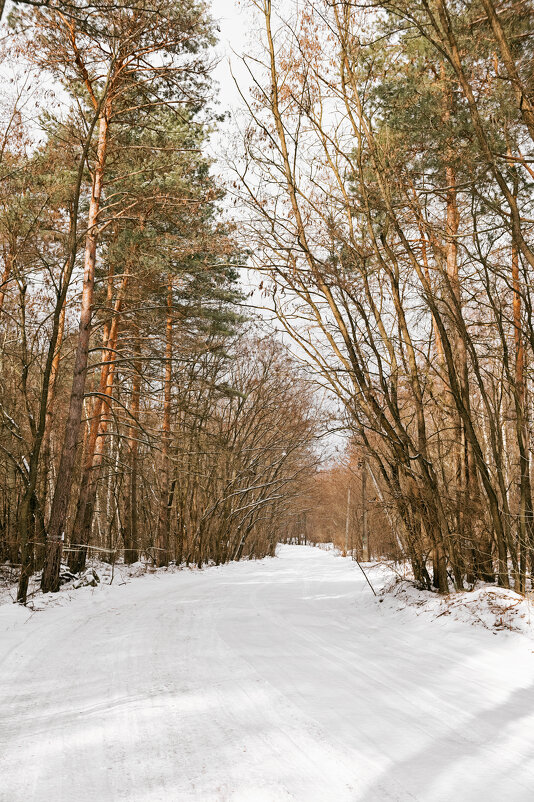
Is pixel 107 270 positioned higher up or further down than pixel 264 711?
higher up

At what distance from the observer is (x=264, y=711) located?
3.53m

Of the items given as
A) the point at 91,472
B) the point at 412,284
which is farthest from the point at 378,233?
the point at 91,472

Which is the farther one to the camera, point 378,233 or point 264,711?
point 378,233

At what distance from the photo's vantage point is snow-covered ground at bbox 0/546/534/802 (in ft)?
8.50

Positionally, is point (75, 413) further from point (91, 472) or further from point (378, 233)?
point (378, 233)

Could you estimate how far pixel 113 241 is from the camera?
13.9 meters

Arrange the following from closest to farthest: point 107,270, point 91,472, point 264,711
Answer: point 264,711 < point 91,472 < point 107,270

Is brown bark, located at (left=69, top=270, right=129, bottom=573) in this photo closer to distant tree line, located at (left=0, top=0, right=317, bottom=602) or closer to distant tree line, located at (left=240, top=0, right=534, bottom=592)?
distant tree line, located at (left=0, top=0, right=317, bottom=602)

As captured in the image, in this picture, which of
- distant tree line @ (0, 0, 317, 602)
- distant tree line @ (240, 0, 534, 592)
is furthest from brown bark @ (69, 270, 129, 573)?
distant tree line @ (240, 0, 534, 592)

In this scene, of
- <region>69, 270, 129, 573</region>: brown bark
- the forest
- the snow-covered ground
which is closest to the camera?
the snow-covered ground

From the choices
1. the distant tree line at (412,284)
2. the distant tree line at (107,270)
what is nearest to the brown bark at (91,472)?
the distant tree line at (107,270)

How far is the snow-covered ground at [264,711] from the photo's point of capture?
259cm

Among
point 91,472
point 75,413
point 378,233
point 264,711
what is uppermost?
point 378,233

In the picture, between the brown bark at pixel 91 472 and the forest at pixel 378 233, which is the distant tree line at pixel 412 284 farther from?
the brown bark at pixel 91 472
